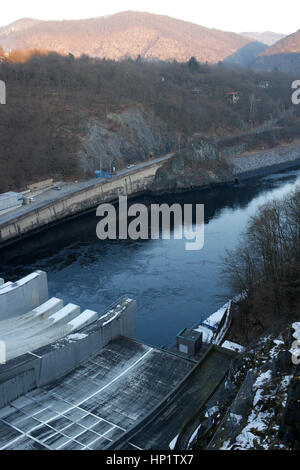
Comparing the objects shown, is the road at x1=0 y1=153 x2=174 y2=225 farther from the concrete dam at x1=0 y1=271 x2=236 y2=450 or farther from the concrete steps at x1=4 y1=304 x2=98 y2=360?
the concrete dam at x1=0 y1=271 x2=236 y2=450

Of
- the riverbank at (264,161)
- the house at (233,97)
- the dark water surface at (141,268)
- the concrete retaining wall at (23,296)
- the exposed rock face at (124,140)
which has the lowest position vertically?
the dark water surface at (141,268)

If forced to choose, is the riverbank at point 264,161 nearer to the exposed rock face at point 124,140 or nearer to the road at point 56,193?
the exposed rock face at point 124,140

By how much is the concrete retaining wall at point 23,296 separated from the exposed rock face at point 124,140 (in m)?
35.7

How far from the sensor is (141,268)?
3431 centimetres

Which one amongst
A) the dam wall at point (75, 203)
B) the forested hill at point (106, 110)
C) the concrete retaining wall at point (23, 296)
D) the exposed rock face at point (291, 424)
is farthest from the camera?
the forested hill at point (106, 110)

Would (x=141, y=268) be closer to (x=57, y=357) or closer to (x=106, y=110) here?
(x=57, y=357)

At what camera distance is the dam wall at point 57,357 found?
1473cm

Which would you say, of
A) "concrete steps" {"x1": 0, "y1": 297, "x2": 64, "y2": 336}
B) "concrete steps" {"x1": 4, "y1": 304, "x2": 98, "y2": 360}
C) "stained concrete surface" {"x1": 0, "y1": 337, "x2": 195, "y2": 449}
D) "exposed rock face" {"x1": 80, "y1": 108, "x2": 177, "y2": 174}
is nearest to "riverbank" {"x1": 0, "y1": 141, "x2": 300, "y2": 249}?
"exposed rock face" {"x1": 80, "y1": 108, "x2": 177, "y2": 174}

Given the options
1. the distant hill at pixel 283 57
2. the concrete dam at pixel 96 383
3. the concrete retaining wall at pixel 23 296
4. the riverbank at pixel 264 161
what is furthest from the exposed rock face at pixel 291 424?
the distant hill at pixel 283 57

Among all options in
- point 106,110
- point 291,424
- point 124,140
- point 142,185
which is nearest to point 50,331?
point 291,424

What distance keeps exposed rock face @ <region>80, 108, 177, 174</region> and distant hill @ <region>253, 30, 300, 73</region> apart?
11174 centimetres

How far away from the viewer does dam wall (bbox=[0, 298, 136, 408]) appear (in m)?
14.7
